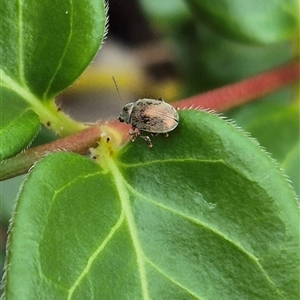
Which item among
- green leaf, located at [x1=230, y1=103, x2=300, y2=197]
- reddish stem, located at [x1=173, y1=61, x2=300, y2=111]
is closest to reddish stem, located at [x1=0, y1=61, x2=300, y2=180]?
reddish stem, located at [x1=173, y1=61, x2=300, y2=111]

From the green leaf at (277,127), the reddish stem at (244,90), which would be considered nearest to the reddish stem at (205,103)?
the reddish stem at (244,90)

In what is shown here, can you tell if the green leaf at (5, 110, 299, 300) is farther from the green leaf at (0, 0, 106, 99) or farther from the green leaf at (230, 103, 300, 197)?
the green leaf at (230, 103, 300, 197)

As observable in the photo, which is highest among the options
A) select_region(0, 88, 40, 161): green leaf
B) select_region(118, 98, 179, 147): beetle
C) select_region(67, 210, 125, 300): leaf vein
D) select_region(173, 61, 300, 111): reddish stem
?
select_region(173, 61, 300, 111): reddish stem

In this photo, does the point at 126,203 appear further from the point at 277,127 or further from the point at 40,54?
the point at 277,127

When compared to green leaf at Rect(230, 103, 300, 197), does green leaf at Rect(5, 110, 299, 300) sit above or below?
below

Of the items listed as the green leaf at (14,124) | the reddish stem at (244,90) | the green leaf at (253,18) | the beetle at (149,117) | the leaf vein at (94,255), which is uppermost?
the green leaf at (253,18)

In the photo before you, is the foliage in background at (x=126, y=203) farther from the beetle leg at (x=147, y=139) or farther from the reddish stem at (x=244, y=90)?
the reddish stem at (x=244, y=90)

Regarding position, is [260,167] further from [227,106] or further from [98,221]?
[227,106]

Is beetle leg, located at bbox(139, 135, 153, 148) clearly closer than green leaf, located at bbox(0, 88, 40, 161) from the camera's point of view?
No
